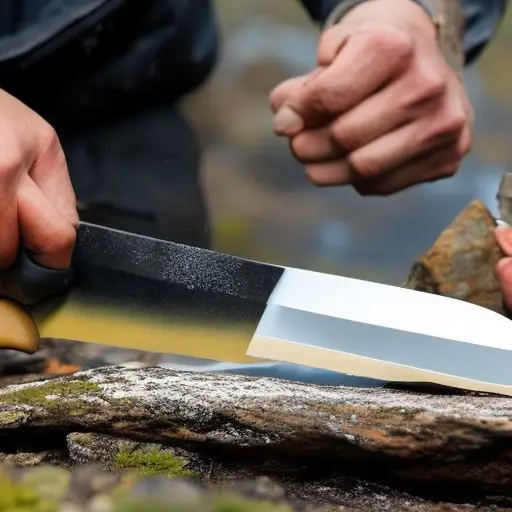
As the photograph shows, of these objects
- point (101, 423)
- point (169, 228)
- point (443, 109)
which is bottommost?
point (169, 228)

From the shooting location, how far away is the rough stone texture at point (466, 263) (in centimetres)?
65

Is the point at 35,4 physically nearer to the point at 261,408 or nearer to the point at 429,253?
the point at 429,253

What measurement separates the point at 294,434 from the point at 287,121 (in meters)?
0.49

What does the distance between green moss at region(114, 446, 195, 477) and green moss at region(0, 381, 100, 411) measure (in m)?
0.04

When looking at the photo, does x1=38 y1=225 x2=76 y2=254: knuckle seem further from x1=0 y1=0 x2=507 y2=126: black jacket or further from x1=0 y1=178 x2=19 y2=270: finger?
x1=0 y1=0 x2=507 y2=126: black jacket

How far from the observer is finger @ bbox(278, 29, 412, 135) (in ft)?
2.39

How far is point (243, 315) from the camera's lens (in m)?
0.51

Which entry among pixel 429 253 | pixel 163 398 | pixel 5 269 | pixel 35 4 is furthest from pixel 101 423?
pixel 35 4

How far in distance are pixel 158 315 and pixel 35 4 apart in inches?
22.5

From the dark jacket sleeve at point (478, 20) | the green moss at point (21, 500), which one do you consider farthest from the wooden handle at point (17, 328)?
the dark jacket sleeve at point (478, 20)

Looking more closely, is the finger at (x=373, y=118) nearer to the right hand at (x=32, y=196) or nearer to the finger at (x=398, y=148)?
the finger at (x=398, y=148)

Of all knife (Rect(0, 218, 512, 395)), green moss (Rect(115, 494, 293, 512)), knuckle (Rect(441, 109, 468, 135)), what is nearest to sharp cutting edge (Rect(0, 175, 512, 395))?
knife (Rect(0, 218, 512, 395))

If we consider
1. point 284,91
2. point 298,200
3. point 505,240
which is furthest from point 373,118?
point 298,200

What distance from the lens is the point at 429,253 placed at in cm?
68
